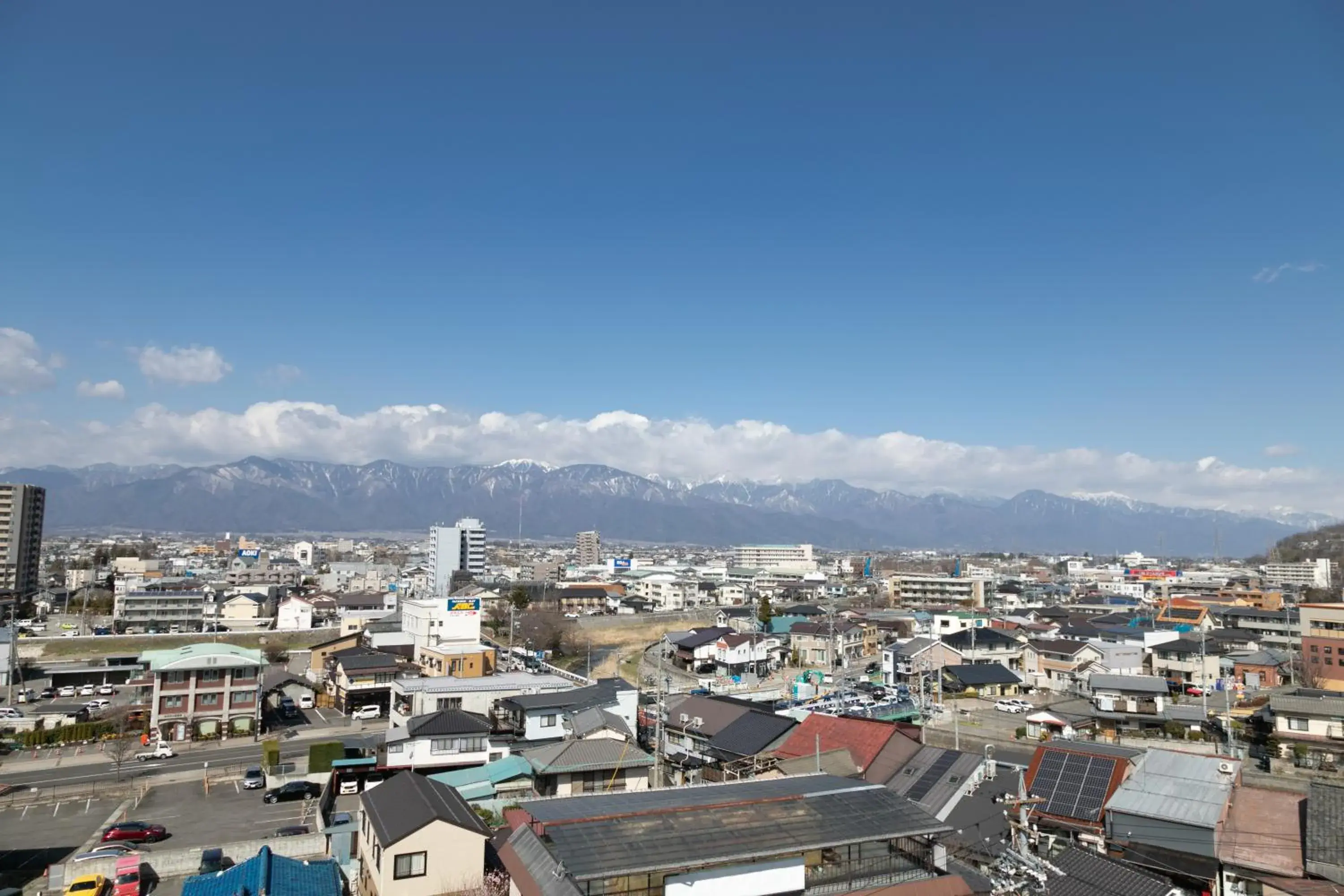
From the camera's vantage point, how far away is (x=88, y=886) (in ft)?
38.2

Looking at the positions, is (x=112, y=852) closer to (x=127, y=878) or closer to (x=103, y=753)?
(x=127, y=878)

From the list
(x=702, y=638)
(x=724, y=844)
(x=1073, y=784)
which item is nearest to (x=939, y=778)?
(x=1073, y=784)

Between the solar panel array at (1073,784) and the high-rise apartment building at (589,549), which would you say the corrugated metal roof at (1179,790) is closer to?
the solar panel array at (1073,784)

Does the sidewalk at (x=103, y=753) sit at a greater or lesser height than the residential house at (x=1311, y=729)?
lesser

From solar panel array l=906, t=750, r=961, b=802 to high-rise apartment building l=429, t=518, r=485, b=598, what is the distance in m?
73.0

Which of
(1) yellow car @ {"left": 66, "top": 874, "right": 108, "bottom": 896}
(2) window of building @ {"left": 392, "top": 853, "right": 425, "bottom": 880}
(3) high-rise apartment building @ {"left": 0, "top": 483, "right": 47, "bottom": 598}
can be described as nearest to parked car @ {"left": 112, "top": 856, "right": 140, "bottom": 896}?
(1) yellow car @ {"left": 66, "top": 874, "right": 108, "bottom": 896}

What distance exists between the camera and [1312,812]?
11.2 m

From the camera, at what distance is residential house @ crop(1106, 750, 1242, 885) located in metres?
11.9

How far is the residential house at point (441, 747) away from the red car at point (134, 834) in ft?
14.9

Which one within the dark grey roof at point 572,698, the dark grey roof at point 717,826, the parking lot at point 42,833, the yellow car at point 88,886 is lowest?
the parking lot at point 42,833

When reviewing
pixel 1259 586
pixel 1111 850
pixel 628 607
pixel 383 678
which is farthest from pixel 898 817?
pixel 1259 586

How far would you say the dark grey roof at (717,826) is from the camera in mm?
8094

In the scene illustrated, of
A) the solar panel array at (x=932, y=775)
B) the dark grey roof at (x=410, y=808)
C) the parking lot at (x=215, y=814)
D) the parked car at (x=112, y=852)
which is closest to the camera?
the dark grey roof at (x=410, y=808)

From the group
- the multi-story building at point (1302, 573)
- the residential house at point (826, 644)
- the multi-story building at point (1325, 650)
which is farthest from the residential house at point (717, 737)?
the multi-story building at point (1302, 573)
